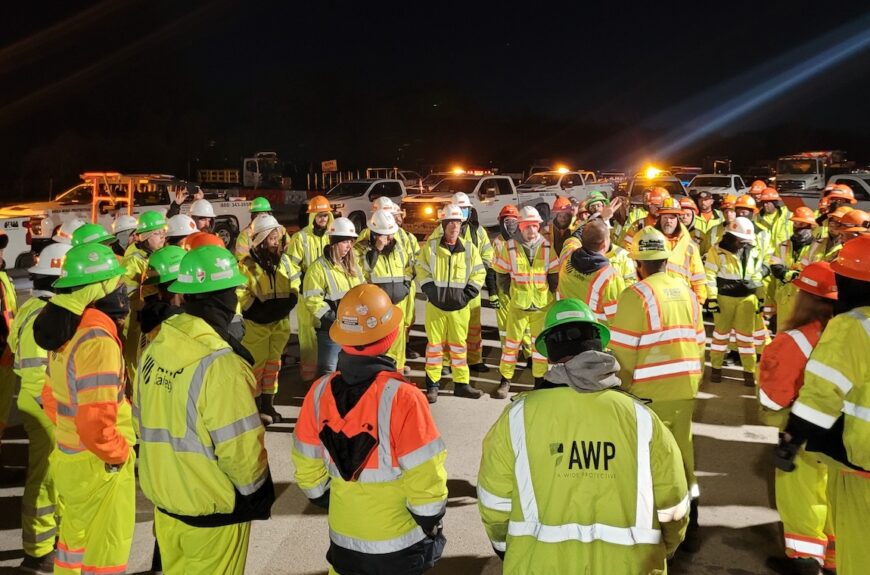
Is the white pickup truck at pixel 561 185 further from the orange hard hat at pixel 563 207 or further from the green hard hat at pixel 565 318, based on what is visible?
the green hard hat at pixel 565 318

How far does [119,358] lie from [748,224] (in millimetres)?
6906

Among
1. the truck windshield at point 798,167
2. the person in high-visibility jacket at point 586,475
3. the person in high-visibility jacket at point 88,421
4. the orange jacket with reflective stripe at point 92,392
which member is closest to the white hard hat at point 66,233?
the person in high-visibility jacket at point 88,421

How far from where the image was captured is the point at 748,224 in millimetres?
7852

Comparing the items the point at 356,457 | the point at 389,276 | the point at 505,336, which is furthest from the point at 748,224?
the point at 356,457

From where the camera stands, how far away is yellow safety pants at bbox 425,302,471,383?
753 cm

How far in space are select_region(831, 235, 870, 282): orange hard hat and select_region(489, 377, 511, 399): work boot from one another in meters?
4.75

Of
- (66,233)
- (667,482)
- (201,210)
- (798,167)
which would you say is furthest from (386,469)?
(798,167)

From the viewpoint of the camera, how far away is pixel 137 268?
6629 mm

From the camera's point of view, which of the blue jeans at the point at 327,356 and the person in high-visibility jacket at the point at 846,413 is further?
the blue jeans at the point at 327,356

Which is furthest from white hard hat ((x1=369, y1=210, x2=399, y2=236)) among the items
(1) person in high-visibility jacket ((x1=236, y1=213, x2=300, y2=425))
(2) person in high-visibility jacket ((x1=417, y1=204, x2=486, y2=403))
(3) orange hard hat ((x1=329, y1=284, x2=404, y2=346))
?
(3) orange hard hat ((x1=329, y1=284, x2=404, y2=346))

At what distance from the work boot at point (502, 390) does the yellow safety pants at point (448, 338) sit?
17.6 inches

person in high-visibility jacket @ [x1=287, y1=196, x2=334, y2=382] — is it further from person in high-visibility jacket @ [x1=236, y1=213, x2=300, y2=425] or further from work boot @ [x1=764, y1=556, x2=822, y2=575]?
work boot @ [x1=764, y1=556, x2=822, y2=575]

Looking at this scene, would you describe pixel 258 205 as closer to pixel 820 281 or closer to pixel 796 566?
pixel 820 281

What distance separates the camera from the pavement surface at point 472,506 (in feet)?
14.7
